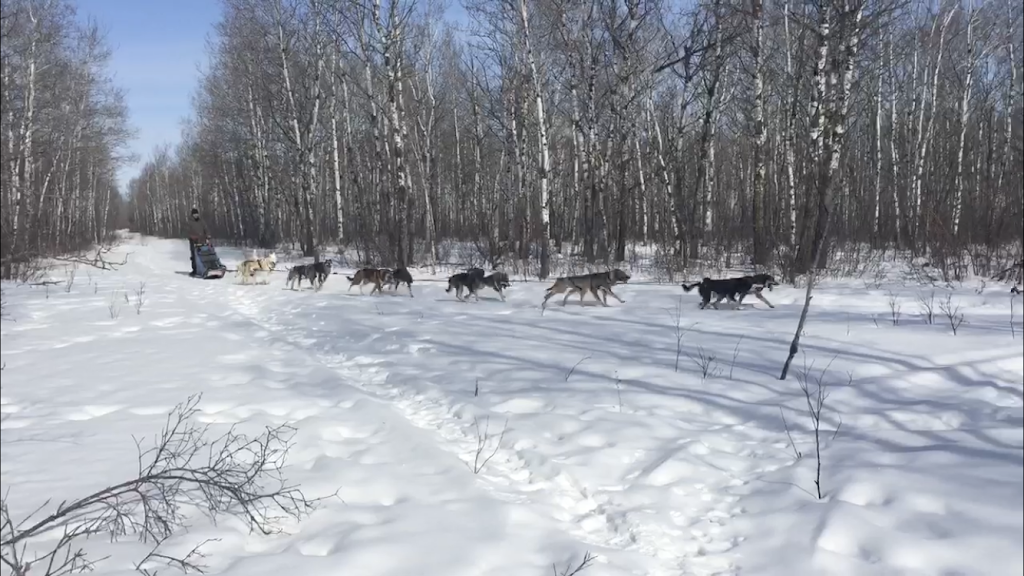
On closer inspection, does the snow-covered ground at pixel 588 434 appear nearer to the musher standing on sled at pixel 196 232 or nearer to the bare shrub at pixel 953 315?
the bare shrub at pixel 953 315

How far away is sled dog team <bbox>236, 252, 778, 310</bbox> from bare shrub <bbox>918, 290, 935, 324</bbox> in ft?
6.22

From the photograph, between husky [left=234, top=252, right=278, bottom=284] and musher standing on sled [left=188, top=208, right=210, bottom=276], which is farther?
musher standing on sled [left=188, top=208, right=210, bottom=276]

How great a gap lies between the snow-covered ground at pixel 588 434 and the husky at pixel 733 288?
1.46 feet

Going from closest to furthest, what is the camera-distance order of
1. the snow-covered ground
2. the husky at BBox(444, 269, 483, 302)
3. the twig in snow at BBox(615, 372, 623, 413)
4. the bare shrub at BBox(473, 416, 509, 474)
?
the snow-covered ground
the bare shrub at BBox(473, 416, 509, 474)
the twig in snow at BBox(615, 372, 623, 413)
the husky at BBox(444, 269, 483, 302)

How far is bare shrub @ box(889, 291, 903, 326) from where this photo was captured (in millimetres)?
6972

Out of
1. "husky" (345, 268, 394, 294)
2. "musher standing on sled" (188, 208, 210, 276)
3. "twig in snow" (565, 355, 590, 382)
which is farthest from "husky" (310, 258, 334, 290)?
"twig in snow" (565, 355, 590, 382)

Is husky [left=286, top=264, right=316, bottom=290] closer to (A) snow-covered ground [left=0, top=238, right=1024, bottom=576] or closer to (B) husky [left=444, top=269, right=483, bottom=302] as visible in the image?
(B) husky [left=444, top=269, right=483, bottom=302]

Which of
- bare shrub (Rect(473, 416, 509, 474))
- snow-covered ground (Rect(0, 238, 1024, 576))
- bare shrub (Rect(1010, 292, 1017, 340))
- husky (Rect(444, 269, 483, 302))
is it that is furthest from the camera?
husky (Rect(444, 269, 483, 302))

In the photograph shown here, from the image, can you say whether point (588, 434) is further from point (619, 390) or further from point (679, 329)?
point (679, 329)

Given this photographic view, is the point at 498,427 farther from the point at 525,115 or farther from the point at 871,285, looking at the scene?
the point at 525,115

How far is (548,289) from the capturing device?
10047 mm

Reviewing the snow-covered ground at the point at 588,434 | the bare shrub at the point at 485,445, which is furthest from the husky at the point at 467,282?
the bare shrub at the point at 485,445

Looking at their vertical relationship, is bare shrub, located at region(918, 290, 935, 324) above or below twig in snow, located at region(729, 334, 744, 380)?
above

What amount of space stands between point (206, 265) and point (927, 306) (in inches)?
641
